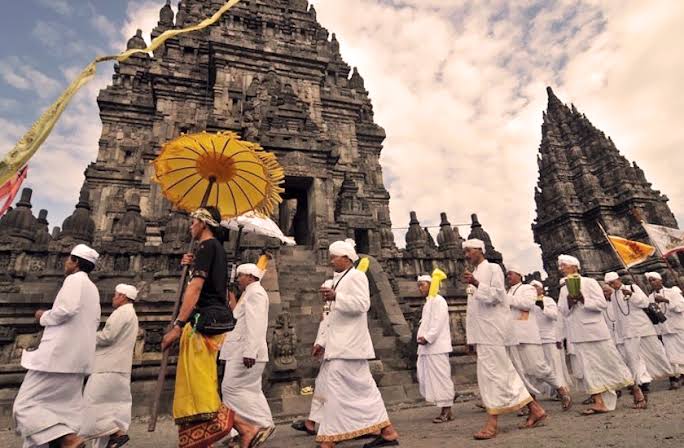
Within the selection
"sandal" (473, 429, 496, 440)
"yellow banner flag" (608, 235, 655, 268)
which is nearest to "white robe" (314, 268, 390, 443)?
"sandal" (473, 429, 496, 440)

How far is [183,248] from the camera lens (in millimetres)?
10883

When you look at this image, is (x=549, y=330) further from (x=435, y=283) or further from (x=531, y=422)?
(x=531, y=422)

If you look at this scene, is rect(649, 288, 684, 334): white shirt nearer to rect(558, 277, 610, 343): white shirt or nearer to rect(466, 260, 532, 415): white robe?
rect(558, 277, 610, 343): white shirt

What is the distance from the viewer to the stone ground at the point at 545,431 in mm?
3418

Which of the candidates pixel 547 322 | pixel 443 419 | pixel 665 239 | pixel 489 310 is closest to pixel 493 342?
pixel 489 310

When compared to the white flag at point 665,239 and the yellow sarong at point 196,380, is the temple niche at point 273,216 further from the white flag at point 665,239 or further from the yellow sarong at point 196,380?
the white flag at point 665,239

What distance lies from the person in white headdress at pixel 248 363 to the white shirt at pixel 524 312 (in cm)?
417

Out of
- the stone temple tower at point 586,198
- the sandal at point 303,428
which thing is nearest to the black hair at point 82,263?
the sandal at point 303,428

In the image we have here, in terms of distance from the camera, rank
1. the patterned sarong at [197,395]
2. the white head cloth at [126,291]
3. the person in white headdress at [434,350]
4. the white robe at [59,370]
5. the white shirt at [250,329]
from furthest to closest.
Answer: the person in white headdress at [434,350]
the white head cloth at [126,291]
the white shirt at [250,329]
the white robe at [59,370]
the patterned sarong at [197,395]

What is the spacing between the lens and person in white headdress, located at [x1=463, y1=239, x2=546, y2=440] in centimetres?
422

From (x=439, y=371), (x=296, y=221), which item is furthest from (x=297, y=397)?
(x=296, y=221)

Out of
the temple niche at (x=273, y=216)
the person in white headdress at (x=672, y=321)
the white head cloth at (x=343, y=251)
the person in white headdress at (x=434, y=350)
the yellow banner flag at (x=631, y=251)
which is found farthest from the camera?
the yellow banner flag at (x=631, y=251)

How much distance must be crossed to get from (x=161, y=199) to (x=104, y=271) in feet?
31.9

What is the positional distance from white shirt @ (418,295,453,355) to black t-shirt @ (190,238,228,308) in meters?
3.93
